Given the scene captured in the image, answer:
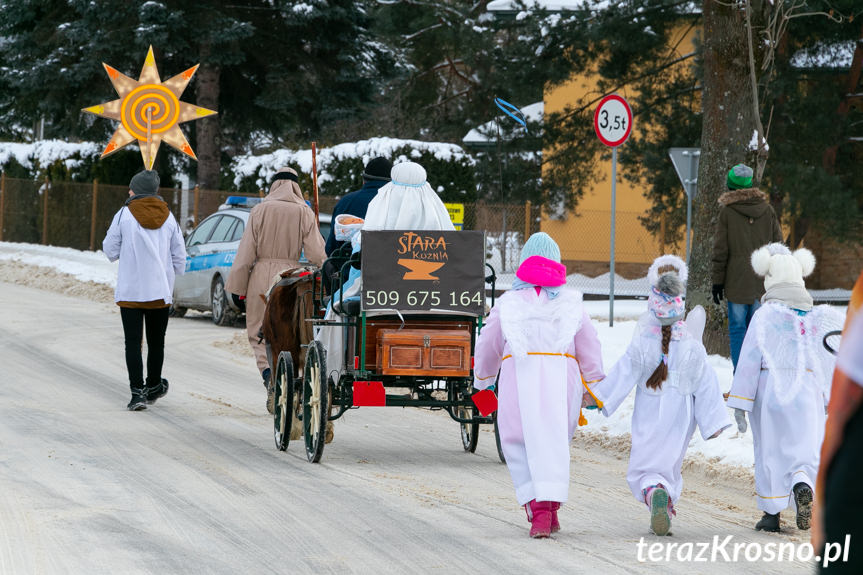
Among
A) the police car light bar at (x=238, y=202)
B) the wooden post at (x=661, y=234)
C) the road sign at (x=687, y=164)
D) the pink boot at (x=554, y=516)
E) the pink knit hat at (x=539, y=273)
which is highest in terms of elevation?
the road sign at (x=687, y=164)

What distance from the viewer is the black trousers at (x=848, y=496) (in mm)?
1741

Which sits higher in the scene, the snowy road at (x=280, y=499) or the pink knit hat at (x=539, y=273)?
the pink knit hat at (x=539, y=273)

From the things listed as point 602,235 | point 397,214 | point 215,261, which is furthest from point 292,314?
point 602,235

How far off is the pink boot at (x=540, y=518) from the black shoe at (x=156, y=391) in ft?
18.0

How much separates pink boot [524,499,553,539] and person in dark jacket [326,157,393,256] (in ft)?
11.8

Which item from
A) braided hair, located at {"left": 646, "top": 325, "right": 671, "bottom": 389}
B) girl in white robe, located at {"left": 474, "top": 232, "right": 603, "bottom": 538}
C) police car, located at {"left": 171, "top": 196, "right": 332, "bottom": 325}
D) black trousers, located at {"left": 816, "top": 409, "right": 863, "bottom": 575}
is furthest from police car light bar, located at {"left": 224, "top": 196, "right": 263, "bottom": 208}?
black trousers, located at {"left": 816, "top": 409, "right": 863, "bottom": 575}

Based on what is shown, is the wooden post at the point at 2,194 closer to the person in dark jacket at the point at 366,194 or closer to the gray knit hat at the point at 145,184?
the gray knit hat at the point at 145,184

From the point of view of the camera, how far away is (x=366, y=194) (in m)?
9.77

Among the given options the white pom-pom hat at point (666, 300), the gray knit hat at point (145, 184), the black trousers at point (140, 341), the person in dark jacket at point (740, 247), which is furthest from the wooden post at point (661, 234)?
the white pom-pom hat at point (666, 300)

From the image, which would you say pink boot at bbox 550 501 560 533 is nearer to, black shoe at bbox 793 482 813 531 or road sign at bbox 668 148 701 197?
black shoe at bbox 793 482 813 531

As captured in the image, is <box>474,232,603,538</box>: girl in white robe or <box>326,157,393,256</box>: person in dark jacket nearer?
<box>474,232,603,538</box>: girl in white robe

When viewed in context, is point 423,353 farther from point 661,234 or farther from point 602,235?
point 602,235

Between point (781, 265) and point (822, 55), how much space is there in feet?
55.6

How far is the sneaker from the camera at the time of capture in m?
6.55
